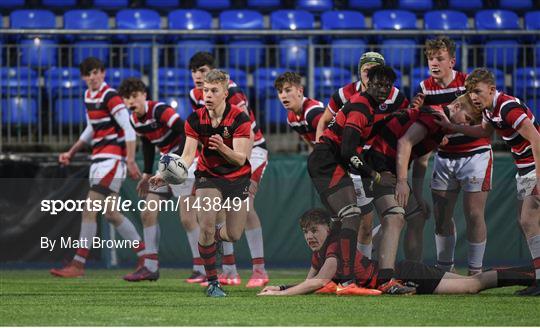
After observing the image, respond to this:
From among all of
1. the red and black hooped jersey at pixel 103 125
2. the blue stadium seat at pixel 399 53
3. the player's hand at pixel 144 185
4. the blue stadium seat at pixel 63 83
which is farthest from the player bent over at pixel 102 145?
the blue stadium seat at pixel 399 53

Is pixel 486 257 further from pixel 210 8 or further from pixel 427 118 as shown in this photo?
pixel 210 8

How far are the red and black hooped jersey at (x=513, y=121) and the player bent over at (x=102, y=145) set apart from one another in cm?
427

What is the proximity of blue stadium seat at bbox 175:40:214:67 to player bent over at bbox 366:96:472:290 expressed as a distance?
17.3ft

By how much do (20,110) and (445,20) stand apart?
20.9 ft

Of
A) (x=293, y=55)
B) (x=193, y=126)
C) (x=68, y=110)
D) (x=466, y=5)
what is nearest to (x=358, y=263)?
(x=193, y=126)

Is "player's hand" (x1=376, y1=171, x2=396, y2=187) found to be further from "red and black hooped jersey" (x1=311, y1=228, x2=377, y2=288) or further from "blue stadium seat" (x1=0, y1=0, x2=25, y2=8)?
"blue stadium seat" (x1=0, y1=0, x2=25, y2=8)

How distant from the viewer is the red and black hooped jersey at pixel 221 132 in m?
9.56

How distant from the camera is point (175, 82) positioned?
14883 millimetres

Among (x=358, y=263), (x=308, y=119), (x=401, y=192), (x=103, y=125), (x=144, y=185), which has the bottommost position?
(x=358, y=263)

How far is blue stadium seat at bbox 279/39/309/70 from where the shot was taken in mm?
15359

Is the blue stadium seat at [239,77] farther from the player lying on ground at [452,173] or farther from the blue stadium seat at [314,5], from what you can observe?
the player lying on ground at [452,173]

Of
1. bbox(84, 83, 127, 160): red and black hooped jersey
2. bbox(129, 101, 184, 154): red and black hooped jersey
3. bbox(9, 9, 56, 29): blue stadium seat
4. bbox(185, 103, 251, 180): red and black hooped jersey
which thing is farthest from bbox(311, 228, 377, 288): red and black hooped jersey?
bbox(9, 9, 56, 29): blue stadium seat

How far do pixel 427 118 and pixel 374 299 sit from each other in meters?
1.85

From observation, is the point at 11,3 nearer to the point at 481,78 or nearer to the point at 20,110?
the point at 20,110
